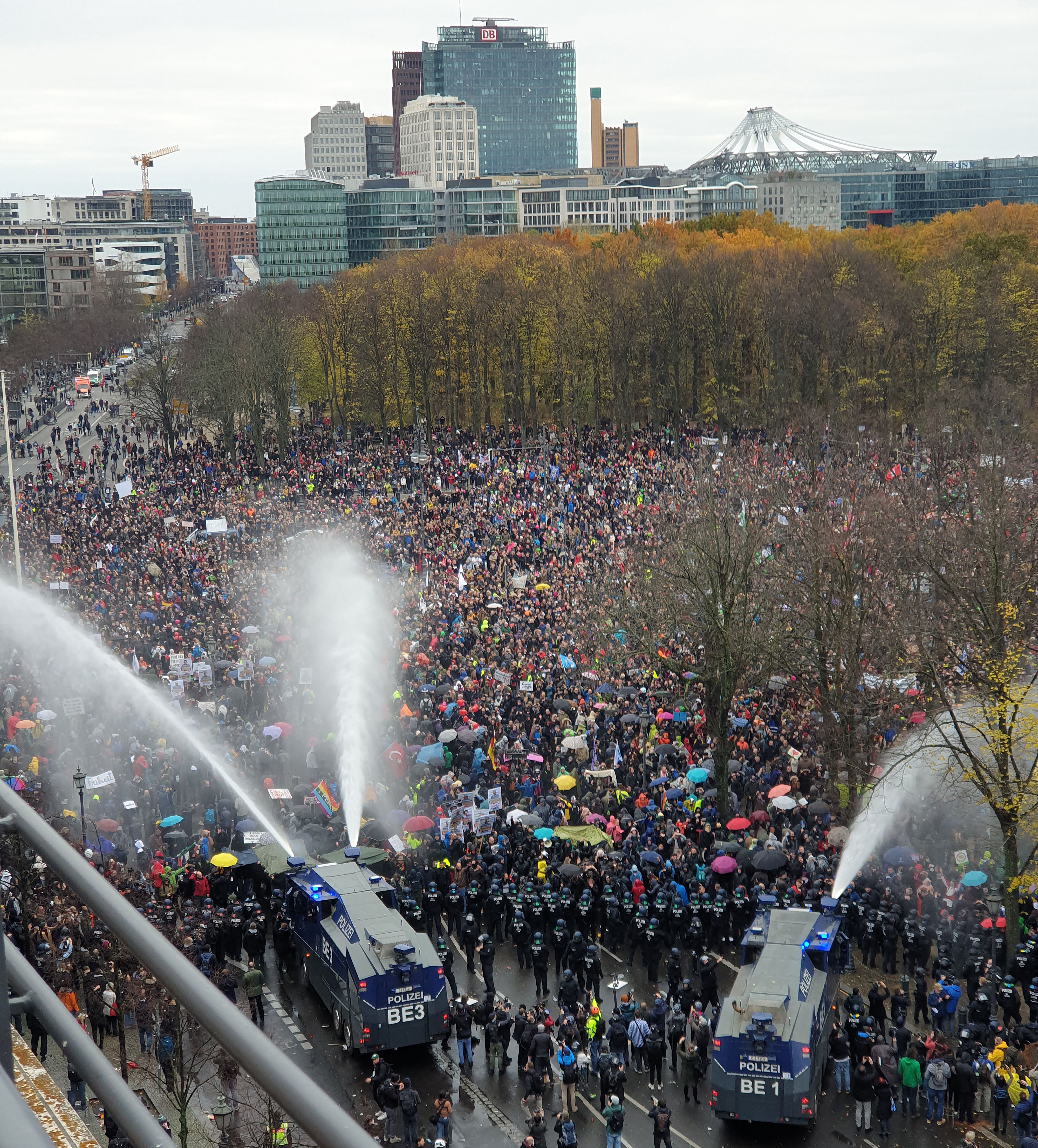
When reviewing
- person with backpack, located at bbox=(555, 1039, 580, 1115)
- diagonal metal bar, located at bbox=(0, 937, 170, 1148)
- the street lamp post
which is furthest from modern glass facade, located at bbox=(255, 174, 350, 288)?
diagonal metal bar, located at bbox=(0, 937, 170, 1148)

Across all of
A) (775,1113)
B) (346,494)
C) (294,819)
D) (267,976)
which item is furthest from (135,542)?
(775,1113)

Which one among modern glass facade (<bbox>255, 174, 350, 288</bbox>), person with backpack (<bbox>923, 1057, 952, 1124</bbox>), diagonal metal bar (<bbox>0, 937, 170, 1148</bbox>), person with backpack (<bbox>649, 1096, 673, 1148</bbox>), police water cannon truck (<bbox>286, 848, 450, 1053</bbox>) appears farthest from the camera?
modern glass facade (<bbox>255, 174, 350, 288</bbox>)

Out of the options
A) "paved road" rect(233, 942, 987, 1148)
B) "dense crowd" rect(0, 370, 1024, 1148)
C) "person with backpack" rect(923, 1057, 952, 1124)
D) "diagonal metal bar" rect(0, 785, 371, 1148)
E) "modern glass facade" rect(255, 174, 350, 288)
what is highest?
"modern glass facade" rect(255, 174, 350, 288)

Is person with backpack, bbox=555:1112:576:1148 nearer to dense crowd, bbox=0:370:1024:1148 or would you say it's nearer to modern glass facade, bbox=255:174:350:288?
dense crowd, bbox=0:370:1024:1148

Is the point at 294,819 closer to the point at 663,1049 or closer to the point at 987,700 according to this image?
the point at 663,1049

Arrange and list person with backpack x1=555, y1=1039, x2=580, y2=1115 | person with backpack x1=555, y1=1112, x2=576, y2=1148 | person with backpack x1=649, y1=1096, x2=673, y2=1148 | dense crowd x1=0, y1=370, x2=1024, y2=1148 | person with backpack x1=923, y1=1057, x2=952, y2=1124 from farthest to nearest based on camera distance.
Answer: dense crowd x1=0, y1=370, x2=1024, y2=1148 → person with backpack x1=555, y1=1039, x2=580, y2=1115 → person with backpack x1=923, y1=1057, x2=952, y2=1124 → person with backpack x1=649, y1=1096, x2=673, y2=1148 → person with backpack x1=555, y1=1112, x2=576, y2=1148

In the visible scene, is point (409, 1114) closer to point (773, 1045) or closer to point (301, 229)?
point (773, 1045)
